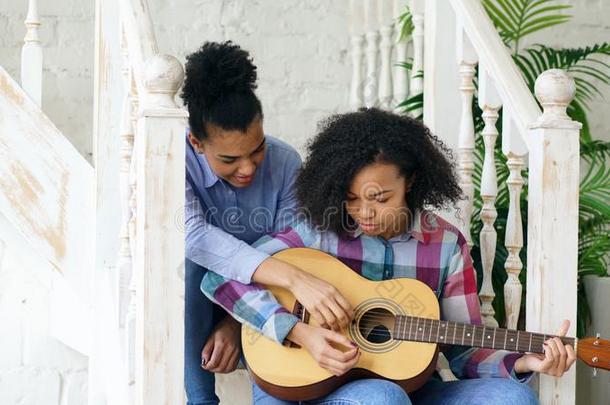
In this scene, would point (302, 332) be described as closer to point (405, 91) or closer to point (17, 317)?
point (17, 317)

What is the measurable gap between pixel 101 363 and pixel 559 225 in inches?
48.8

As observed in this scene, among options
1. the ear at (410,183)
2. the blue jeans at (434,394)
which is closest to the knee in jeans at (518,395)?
the blue jeans at (434,394)

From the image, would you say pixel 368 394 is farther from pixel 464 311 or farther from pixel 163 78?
pixel 163 78

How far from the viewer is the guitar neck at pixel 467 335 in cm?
210

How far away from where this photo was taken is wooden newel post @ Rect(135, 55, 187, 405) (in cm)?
205

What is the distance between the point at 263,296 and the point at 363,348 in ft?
0.78

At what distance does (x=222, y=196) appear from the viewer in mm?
2426

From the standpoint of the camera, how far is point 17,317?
3113mm

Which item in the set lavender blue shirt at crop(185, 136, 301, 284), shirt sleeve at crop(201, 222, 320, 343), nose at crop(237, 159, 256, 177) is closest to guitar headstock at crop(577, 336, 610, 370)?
shirt sleeve at crop(201, 222, 320, 343)

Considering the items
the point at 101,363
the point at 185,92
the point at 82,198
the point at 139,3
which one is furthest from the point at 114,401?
Answer: the point at 139,3

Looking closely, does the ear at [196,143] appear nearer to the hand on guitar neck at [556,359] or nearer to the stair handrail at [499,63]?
the stair handrail at [499,63]

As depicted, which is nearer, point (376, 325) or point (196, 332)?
point (376, 325)

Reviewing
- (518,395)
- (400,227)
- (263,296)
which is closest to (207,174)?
(263,296)

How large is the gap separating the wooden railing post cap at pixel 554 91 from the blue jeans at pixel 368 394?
0.69m
